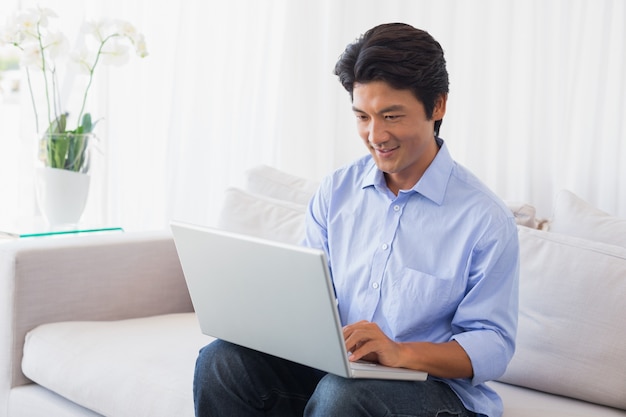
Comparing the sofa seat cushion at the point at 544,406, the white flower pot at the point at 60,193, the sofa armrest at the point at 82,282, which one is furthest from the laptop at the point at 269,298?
the white flower pot at the point at 60,193

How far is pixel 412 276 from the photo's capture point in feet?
5.43

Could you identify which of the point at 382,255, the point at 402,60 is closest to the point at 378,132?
the point at 402,60

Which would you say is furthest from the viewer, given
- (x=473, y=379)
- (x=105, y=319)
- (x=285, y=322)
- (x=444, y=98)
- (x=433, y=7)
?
(x=433, y=7)

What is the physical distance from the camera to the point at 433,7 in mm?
2656

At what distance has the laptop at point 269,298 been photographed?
1.37 m

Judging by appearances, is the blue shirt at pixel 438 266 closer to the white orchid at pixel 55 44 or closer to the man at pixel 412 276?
the man at pixel 412 276

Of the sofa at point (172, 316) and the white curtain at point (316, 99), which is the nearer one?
the sofa at point (172, 316)

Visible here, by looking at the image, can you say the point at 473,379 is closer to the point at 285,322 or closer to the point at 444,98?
the point at 285,322

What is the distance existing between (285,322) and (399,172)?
44 cm

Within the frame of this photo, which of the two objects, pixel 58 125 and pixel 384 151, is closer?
pixel 384 151

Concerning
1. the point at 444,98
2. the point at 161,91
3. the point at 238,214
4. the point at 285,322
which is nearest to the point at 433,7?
the point at 238,214

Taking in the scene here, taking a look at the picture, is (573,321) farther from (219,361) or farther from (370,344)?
(219,361)

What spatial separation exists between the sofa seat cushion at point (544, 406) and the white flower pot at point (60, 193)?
148 centimetres

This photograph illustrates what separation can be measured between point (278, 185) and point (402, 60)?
985 millimetres
